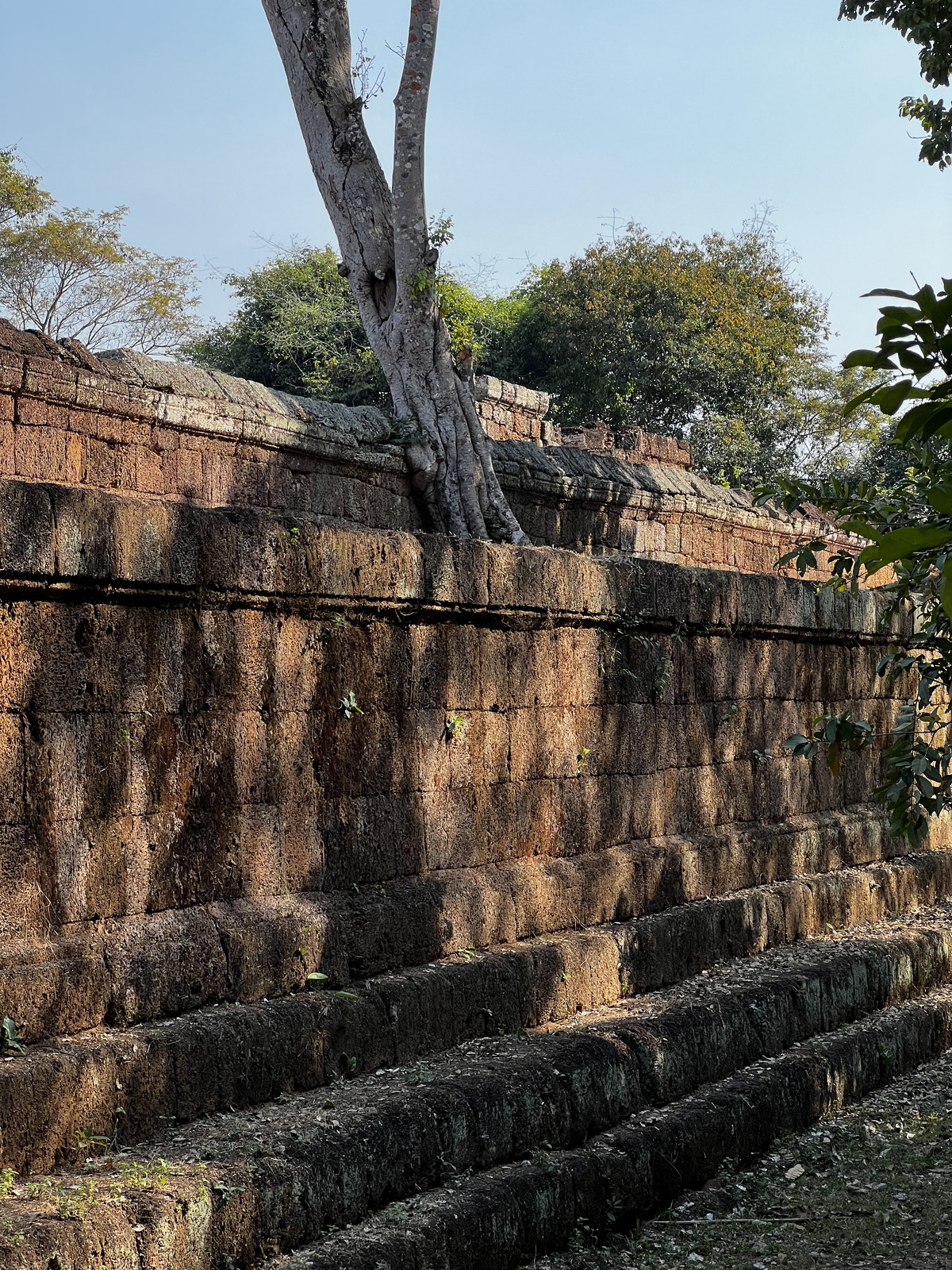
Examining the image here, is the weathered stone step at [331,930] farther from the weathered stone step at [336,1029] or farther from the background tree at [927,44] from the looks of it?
the background tree at [927,44]

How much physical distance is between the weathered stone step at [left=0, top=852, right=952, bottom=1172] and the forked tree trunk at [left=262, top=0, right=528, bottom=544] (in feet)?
12.7

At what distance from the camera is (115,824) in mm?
3984

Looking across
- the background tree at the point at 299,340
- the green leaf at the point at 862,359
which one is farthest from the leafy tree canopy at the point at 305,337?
the green leaf at the point at 862,359

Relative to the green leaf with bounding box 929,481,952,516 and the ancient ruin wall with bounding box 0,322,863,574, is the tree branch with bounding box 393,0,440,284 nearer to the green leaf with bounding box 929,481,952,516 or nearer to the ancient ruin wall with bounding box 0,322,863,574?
the ancient ruin wall with bounding box 0,322,863,574

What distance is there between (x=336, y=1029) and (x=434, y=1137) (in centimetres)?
50

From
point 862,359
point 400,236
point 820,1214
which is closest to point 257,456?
point 400,236

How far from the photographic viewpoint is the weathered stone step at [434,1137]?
327 cm

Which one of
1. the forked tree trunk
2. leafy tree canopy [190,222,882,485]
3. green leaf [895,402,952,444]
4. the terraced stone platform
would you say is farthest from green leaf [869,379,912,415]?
leafy tree canopy [190,222,882,485]

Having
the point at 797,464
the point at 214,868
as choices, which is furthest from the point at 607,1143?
the point at 797,464

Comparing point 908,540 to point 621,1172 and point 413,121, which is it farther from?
point 413,121

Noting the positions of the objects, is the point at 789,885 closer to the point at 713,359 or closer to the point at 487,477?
the point at 487,477

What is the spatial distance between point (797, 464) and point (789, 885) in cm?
2127

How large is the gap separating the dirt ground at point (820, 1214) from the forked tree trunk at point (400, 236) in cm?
497

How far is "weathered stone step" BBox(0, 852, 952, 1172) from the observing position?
11.4ft
